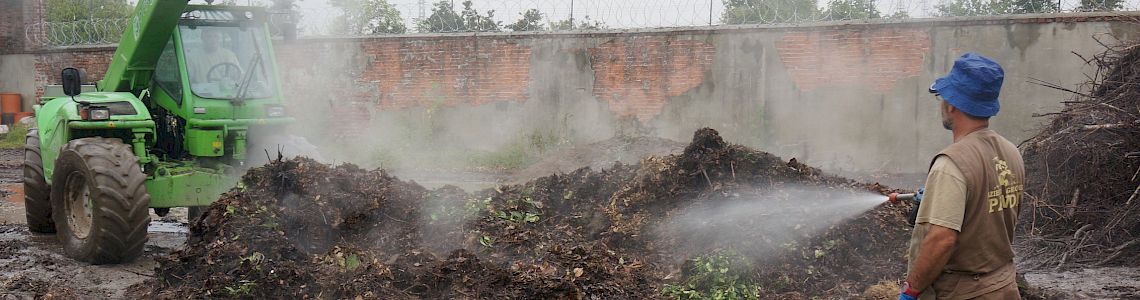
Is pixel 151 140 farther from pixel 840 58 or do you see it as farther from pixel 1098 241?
pixel 840 58

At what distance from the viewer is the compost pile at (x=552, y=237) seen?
19.1 ft

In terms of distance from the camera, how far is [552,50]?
1518 cm

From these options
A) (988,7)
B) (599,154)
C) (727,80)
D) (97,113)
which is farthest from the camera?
(727,80)

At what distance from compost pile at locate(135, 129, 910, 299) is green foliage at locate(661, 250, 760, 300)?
10 millimetres

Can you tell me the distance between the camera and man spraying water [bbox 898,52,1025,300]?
312 cm

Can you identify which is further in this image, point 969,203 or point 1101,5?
Result: point 1101,5

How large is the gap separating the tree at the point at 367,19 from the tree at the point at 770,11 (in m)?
6.31

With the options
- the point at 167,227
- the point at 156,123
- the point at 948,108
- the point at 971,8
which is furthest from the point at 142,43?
the point at 971,8

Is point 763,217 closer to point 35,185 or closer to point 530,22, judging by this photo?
point 35,185

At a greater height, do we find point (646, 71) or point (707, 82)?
point (646, 71)

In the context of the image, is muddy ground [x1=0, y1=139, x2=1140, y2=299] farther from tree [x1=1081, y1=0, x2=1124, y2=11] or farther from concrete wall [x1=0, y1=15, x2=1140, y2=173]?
tree [x1=1081, y1=0, x2=1124, y2=11]

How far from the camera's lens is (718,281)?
5.95m

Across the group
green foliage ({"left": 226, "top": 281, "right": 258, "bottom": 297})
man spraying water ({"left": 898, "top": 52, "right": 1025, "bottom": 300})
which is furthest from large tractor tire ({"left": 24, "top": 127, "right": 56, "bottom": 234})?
man spraying water ({"left": 898, "top": 52, "right": 1025, "bottom": 300})

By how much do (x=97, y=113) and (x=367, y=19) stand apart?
9.23 metres
